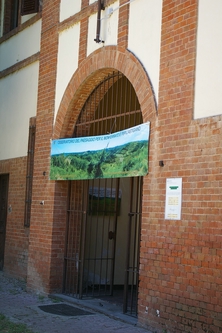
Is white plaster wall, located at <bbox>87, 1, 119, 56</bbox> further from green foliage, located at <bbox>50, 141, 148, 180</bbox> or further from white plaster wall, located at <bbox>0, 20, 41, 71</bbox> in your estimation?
white plaster wall, located at <bbox>0, 20, 41, 71</bbox>

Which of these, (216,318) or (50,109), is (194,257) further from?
(50,109)

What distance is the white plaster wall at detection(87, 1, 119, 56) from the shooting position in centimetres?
919

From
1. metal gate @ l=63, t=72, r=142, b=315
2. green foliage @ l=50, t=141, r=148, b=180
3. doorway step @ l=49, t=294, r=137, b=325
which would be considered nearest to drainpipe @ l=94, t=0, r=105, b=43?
metal gate @ l=63, t=72, r=142, b=315

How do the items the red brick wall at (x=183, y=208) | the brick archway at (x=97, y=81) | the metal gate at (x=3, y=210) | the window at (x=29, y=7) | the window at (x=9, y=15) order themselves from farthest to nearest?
the window at (x=9, y=15), the metal gate at (x=3, y=210), the window at (x=29, y=7), the brick archway at (x=97, y=81), the red brick wall at (x=183, y=208)

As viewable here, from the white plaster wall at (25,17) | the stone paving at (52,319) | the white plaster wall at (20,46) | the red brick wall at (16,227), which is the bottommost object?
the stone paving at (52,319)

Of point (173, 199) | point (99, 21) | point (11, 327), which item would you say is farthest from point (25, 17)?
point (11, 327)

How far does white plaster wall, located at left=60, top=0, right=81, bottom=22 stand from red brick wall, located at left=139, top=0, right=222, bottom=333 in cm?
299

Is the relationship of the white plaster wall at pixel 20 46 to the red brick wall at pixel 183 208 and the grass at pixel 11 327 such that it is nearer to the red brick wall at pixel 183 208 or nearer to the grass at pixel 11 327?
the red brick wall at pixel 183 208

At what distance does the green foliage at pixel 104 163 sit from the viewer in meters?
8.15

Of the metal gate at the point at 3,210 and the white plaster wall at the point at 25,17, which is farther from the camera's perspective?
the metal gate at the point at 3,210

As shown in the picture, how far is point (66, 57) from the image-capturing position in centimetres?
1066

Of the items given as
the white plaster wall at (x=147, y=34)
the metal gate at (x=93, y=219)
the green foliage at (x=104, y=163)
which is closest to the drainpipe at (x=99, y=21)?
the metal gate at (x=93, y=219)

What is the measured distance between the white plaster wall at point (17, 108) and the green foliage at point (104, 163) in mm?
2227

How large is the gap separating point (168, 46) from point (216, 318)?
3742 mm
